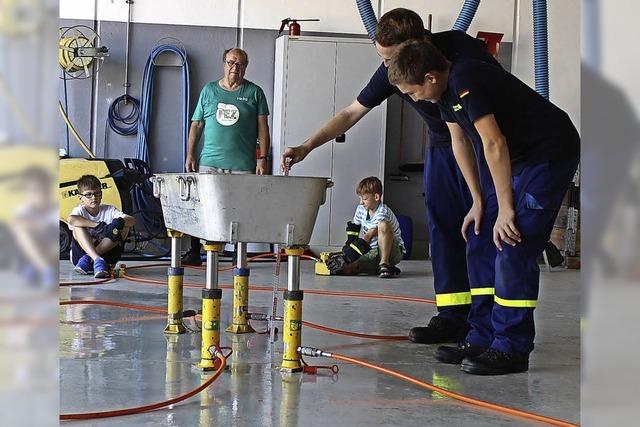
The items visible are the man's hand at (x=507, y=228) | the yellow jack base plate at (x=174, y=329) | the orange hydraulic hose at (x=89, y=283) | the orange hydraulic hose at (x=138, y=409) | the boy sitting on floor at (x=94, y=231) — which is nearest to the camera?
the orange hydraulic hose at (x=138, y=409)

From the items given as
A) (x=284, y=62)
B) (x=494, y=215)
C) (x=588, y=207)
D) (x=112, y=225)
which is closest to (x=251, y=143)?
(x=112, y=225)

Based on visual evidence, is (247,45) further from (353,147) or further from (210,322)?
(210,322)

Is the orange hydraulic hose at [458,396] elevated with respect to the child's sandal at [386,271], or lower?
lower

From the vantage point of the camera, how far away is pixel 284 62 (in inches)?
331

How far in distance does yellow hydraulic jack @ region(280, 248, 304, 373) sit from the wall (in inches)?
215

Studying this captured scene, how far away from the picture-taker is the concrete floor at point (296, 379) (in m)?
2.75

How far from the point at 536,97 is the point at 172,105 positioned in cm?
584

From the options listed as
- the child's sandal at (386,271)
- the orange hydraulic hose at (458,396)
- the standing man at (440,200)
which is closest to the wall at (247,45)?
the child's sandal at (386,271)

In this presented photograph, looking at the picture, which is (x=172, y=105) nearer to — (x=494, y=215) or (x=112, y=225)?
(x=112, y=225)

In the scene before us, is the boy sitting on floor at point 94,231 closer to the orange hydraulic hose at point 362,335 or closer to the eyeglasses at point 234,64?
the eyeglasses at point 234,64

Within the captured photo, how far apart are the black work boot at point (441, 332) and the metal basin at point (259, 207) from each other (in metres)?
1.20

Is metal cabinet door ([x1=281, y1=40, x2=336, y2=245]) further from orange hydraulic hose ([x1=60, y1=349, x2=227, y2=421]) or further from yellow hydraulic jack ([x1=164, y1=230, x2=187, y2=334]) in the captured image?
orange hydraulic hose ([x1=60, y1=349, x2=227, y2=421])

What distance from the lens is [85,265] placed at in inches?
253

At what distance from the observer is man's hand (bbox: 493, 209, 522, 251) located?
3.23 metres
